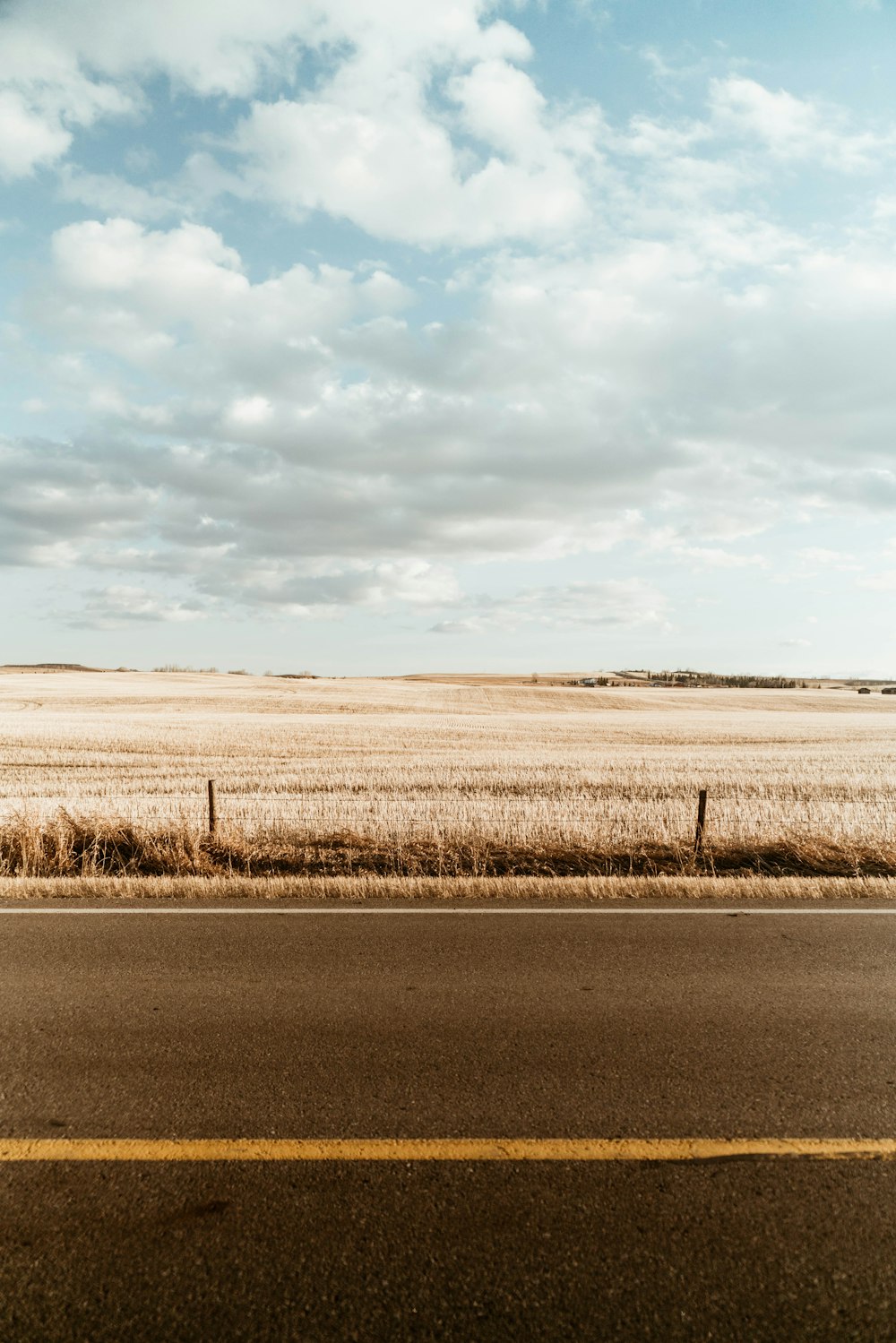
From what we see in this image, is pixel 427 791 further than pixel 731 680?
No

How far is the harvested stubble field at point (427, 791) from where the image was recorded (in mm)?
10414

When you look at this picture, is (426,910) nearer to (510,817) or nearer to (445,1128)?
(445,1128)

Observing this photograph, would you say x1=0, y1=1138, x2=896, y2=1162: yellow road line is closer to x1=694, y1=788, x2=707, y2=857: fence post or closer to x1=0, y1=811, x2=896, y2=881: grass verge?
x1=0, y1=811, x2=896, y2=881: grass verge

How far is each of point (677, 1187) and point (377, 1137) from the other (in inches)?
51.5

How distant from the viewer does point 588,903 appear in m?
8.09

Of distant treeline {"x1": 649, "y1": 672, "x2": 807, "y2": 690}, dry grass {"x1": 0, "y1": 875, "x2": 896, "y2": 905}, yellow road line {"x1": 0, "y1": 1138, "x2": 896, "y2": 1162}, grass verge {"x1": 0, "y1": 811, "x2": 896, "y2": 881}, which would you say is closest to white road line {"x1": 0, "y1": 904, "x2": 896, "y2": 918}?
dry grass {"x1": 0, "y1": 875, "x2": 896, "y2": 905}

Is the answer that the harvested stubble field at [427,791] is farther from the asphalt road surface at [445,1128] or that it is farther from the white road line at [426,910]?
the asphalt road surface at [445,1128]

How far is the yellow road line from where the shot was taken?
3566 mm

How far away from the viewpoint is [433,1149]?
3631mm

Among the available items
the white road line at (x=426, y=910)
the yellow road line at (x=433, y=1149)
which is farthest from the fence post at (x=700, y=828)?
the yellow road line at (x=433, y=1149)

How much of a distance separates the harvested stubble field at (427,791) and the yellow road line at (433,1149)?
5.68 metres

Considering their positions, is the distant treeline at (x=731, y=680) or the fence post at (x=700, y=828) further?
the distant treeline at (x=731, y=680)

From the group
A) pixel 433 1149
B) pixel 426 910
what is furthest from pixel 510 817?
pixel 433 1149

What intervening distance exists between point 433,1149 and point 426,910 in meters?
4.08
